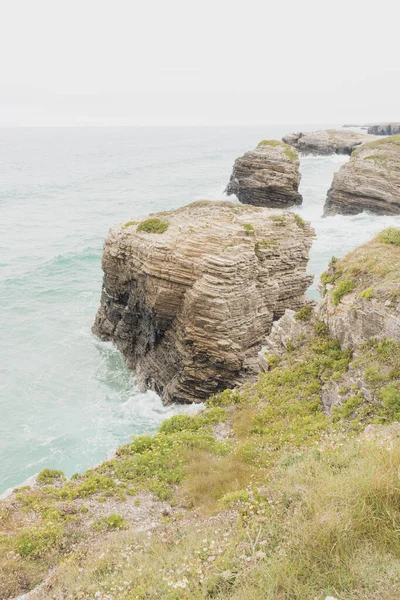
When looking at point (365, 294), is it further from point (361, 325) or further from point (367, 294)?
point (361, 325)

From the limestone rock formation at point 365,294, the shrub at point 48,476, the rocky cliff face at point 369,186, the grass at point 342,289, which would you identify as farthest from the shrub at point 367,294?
the rocky cliff face at point 369,186

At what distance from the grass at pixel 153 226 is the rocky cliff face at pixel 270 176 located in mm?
35686

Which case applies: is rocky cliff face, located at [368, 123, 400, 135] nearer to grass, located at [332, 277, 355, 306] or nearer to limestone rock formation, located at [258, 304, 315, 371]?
limestone rock formation, located at [258, 304, 315, 371]

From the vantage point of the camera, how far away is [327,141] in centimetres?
10700

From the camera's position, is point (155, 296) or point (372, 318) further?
point (155, 296)

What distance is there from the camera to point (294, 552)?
18.6 feet

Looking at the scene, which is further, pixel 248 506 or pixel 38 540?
pixel 38 540

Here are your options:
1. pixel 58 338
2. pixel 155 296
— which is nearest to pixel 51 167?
pixel 58 338

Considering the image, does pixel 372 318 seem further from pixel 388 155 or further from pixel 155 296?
pixel 388 155

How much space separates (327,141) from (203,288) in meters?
101

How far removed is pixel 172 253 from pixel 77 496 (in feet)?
40.4

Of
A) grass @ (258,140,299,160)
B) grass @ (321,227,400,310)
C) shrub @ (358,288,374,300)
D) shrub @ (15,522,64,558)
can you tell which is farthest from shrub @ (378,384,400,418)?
grass @ (258,140,299,160)

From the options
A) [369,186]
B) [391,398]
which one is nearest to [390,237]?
[391,398]

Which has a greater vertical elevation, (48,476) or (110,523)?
(110,523)
